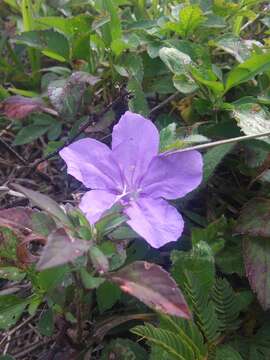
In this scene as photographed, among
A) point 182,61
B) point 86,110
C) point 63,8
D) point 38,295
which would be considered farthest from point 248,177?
point 63,8

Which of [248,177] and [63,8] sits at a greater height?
[63,8]

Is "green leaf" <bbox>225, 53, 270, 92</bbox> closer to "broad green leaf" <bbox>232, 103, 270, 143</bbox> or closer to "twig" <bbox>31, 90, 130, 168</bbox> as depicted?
"broad green leaf" <bbox>232, 103, 270, 143</bbox>

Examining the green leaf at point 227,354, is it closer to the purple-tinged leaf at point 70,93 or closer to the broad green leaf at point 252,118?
the broad green leaf at point 252,118

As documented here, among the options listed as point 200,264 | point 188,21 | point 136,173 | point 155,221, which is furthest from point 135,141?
point 188,21

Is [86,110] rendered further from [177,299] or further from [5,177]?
[177,299]

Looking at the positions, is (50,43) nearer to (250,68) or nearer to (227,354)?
(250,68)

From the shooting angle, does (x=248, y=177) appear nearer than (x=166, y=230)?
No

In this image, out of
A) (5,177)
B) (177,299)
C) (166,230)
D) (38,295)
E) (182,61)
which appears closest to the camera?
(177,299)
